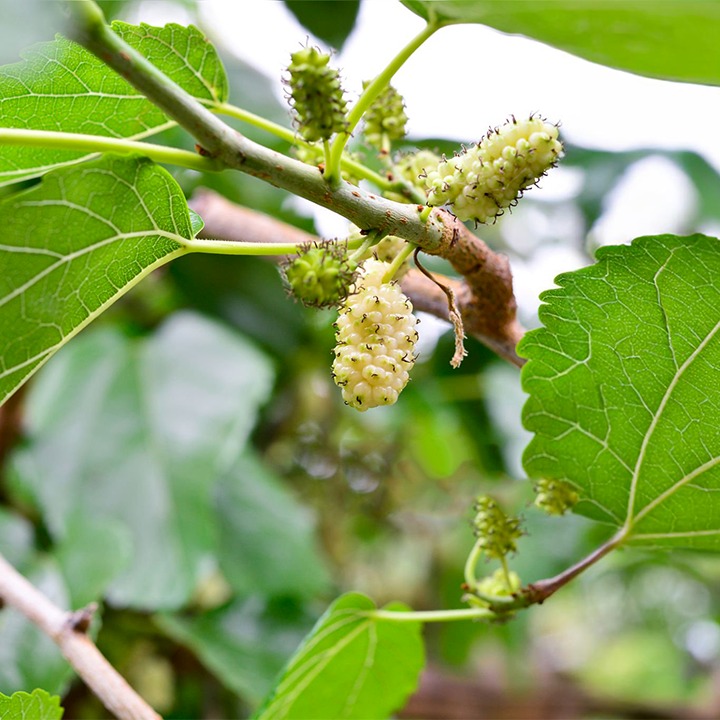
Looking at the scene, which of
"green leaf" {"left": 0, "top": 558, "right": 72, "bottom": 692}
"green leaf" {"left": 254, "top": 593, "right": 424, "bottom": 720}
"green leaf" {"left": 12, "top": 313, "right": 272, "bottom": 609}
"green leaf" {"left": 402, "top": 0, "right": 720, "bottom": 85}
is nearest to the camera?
"green leaf" {"left": 402, "top": 0, "right": 720, "bottom": 85}

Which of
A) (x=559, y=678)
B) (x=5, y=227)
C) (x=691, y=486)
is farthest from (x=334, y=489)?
(x=5, y=227)

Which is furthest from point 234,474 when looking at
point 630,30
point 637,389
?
point 630,30

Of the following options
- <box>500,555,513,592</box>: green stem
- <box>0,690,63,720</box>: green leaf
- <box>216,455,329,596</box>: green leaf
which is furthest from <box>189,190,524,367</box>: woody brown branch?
<box>216,455,329,596</box>: green leaf

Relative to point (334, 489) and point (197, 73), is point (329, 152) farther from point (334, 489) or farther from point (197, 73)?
point (334, 489)

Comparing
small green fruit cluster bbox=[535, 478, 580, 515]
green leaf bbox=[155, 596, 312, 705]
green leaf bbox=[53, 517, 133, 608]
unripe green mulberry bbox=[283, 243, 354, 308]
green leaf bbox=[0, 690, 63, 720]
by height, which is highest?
unripe green mulberry bbox=[283, 243, 354, 308]

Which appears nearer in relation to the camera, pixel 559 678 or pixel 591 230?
pixel 591 230

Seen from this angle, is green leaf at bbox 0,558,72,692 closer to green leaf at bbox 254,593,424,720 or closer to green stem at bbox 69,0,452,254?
green leaf at bbox 254,593,424,720

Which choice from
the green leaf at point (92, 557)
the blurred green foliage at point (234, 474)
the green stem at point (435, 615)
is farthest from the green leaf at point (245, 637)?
the green stem at point (435, 615)

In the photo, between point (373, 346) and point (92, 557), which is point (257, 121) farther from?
point (92, 557)
